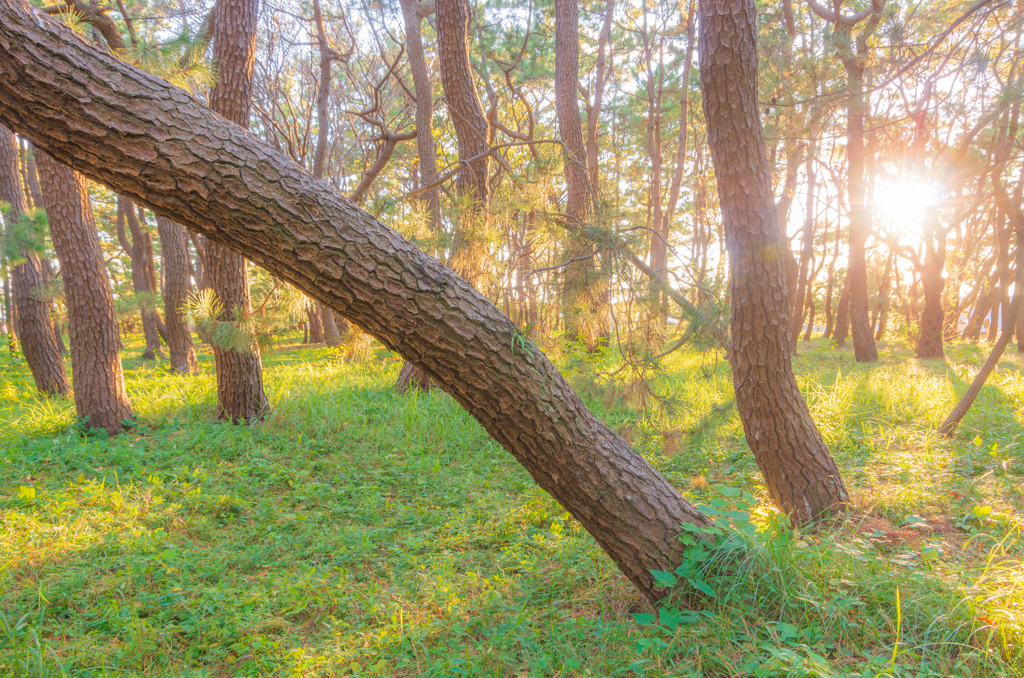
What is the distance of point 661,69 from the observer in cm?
1177

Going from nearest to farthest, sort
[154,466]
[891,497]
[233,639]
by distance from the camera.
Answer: [233,639] < [891,497] < [154,466]

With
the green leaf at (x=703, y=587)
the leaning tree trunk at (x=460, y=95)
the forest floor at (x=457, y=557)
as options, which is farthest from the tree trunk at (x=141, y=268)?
the green leaf at (x=703, y=587)

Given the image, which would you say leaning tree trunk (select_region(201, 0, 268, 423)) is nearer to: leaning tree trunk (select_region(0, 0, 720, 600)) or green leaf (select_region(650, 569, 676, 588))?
leaning tree trunk (select_region(0, 0, 720, 600))

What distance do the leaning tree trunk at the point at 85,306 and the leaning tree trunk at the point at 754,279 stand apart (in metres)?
5.47

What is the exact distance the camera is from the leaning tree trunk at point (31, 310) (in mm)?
5914

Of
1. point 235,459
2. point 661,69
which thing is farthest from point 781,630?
point 661,69

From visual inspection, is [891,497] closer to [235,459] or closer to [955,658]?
[955,658]

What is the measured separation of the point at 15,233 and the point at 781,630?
23.6 feet

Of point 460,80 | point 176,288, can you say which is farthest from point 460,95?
point 176,288

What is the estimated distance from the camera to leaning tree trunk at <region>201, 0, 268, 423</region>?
4.45 meters

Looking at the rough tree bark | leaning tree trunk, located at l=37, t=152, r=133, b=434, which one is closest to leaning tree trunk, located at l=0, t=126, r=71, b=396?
leaning tree trunk, located at l=37, t=152, r=133, b=434

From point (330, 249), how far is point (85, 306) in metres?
4.65

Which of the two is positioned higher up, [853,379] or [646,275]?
[646,275]

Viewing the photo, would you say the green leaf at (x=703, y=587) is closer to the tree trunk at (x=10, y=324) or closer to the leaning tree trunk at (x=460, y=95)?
the leaning tree trunk at (x=460, y=95)
